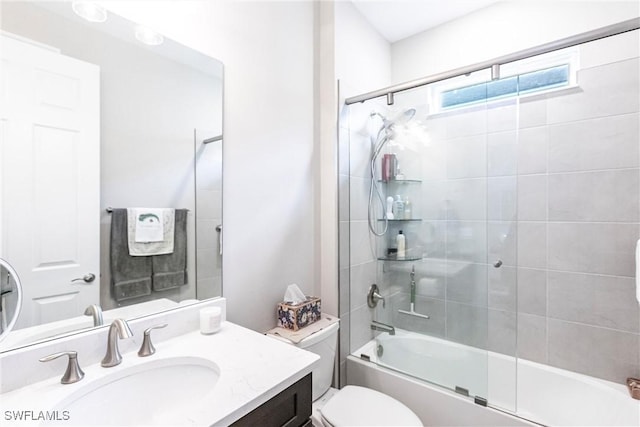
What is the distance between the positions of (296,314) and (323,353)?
26cm

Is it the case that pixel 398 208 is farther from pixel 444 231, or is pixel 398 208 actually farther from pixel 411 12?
pixel 411 12

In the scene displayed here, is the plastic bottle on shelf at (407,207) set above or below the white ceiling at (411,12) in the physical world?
below

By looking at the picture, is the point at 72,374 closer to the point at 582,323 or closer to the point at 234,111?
the point at 234,111

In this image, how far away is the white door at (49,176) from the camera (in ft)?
2.70

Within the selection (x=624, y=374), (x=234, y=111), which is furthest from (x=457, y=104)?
(x=624, y=374)

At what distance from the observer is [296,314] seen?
1.54m

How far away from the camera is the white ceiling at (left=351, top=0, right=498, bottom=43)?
79.7 inches

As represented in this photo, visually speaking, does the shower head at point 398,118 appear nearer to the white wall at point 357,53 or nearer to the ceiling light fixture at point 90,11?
the white wall at point 357,53

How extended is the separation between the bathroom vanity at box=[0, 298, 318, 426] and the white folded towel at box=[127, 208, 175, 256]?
0.25 metres

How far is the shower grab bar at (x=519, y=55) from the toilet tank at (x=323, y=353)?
54.7 inches

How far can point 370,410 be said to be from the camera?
1.43 metres

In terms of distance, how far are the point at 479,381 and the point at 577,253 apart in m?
0.94

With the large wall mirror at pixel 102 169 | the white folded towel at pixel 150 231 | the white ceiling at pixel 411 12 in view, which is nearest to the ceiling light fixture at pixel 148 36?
the large wall mirror at pixel 102 169

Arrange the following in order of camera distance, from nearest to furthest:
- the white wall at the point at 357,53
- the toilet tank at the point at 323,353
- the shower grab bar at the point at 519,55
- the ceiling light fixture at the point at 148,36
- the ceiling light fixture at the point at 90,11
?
1. the ceiling light fixture at the point at 90,11
2. the ceiling light fixture at the point at 148,36
3. the shower grab bar at the point at 519,55
4. the toilet tank at the point at 323,353
5. the white wall at the point at 357,53
